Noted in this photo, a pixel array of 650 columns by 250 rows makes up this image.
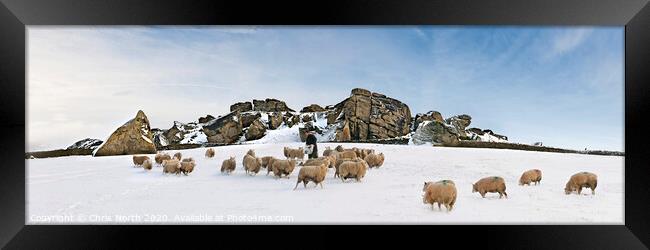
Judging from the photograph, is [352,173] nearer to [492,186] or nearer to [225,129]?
[492,186]

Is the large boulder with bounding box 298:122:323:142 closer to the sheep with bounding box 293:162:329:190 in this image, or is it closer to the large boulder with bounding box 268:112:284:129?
the large boulder with bounding box 268:112:284:129

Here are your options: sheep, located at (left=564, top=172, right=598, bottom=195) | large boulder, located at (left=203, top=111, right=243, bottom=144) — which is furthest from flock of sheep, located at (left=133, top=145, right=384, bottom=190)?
large boulder, located at (left=203, top=111, right=243, bottom=144)

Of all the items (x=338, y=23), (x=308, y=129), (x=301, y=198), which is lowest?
(x=301, y=198)

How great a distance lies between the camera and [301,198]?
5.83 metres

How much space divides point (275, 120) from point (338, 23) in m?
20.1

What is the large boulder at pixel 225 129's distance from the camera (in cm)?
2243

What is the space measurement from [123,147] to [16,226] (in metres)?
10.2

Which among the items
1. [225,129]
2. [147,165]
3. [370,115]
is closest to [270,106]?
[225,129]

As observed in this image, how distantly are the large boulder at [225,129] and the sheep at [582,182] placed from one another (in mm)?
18580

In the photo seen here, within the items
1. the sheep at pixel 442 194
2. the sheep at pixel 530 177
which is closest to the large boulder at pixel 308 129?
the sheep at pixel 530 177

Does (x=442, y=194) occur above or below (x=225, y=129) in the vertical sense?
below

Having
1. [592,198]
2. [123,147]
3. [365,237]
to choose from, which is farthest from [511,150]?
[123,147]

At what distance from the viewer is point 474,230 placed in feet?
14.2

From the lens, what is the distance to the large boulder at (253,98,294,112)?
24391 millimetres
